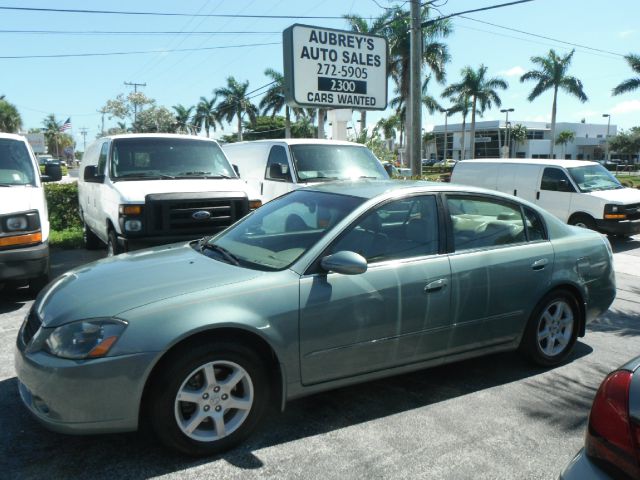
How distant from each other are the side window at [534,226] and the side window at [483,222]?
66 mm

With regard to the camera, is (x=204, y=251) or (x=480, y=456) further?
(x=204, y=251)

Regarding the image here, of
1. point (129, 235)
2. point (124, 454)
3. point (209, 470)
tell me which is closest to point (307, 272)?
point (209, 470)

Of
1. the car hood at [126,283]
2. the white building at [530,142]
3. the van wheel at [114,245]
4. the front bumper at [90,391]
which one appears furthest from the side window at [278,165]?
the white building at [530,142]

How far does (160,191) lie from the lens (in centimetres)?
667

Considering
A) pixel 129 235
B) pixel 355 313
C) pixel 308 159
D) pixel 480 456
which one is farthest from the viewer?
pixel 308 159

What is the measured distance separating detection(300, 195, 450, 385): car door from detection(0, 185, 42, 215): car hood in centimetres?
399

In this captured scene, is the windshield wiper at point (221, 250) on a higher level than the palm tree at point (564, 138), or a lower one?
lower

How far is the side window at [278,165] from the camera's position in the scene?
8.76 meters

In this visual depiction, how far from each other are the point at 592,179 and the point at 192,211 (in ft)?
29.7

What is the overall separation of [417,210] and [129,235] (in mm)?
3920

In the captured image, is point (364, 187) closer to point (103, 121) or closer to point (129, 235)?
point (129, 235)

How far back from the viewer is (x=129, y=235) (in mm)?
6492

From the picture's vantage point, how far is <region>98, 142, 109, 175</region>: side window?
7.76m

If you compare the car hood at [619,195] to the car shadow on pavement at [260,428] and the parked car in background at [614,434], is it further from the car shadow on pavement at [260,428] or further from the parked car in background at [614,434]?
the parked car in background at [614,434]
